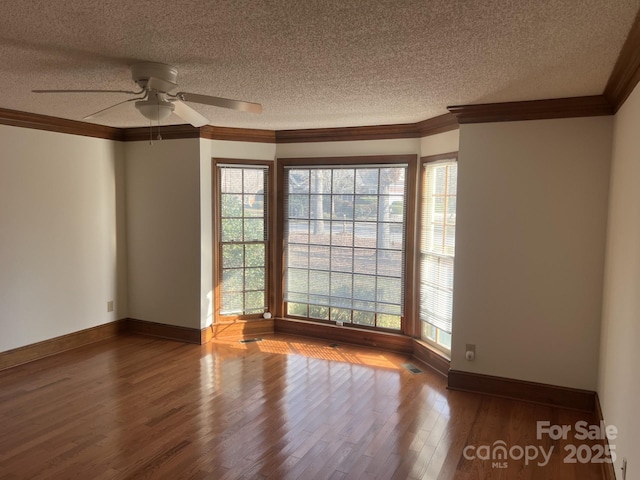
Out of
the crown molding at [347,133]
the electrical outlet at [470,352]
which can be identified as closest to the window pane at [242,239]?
the crown molding at [347,133]

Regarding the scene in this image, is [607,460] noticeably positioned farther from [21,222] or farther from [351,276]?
[21,222]

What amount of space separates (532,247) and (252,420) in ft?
8.35

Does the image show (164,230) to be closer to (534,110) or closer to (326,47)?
(326,47)

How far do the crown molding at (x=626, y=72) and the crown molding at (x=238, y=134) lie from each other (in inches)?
133

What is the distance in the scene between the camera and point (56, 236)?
471 centimetres

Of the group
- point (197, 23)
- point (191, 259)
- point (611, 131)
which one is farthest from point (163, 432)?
point (611, 131)

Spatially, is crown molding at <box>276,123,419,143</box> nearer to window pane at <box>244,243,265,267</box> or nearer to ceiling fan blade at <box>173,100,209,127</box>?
window pane at <box>244,243,265,267</box>

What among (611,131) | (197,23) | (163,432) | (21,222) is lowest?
(163,432)

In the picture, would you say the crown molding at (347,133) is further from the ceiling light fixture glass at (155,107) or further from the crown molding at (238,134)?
the ceiling light fixture glass at (155,107)

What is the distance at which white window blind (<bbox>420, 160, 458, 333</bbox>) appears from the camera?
424 centimetres

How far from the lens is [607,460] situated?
2.72 m

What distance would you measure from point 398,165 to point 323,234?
119 centimetres

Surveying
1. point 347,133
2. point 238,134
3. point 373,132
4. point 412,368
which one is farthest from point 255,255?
point 412,368

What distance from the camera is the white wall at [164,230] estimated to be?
509cm
